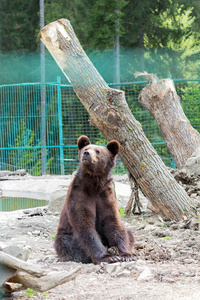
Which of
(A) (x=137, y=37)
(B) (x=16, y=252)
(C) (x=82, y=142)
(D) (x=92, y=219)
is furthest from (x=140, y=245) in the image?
(A) (x=137, y=37)

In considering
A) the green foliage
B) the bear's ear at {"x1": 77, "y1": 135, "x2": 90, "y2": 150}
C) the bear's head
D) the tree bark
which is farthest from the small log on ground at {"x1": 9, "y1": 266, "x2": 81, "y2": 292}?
the green foliage

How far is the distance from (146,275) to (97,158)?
1.32 metres

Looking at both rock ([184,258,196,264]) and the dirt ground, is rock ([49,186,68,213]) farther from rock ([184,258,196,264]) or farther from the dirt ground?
rock ([184,258,196,264])

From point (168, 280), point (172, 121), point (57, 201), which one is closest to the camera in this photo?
point (168, 280)

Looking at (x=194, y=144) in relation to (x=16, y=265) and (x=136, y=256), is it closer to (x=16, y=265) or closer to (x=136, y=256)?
(x=136, y=256)

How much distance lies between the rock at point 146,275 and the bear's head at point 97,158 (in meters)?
1.15

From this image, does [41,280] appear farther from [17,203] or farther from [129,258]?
[17,203]

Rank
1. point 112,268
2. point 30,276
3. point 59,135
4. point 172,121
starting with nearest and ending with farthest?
point 30,276 < point 112,268 < point 172,121 < point 59,135

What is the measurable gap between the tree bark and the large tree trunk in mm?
2378

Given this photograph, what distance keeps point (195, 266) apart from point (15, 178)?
9277 mm

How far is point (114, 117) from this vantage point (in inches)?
214

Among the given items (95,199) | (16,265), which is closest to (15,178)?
(95,199)

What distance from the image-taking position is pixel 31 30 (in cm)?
2056

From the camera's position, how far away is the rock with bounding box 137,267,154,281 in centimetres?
330
